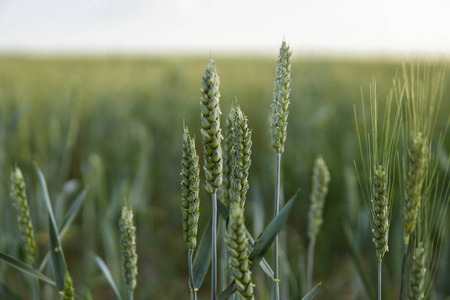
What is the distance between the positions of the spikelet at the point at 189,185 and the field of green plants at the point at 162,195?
0.29 m

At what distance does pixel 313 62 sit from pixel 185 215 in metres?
4.70

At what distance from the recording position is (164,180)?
2740 millimetres

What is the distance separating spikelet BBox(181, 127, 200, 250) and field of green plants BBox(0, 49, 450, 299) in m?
0.29

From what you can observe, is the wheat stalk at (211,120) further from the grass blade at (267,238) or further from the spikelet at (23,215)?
the spikelet at (23,215)

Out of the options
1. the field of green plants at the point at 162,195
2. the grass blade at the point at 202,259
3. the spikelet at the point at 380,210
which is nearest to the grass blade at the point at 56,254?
the field of green plants at the point at 162,195

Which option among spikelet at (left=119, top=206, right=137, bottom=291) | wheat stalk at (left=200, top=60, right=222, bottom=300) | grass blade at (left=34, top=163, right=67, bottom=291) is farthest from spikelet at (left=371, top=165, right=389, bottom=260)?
grass blade at (left=34, top=163, right=67, bottom=291)

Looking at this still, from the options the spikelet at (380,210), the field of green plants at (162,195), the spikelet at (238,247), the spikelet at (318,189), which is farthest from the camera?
the field of green plants at (162,195)

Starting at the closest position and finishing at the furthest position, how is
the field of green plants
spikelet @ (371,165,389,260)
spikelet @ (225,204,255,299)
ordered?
1. spikelet @ (225,204,255,299)
2. spikelet @ (371,165,389,260)
3. the field of green plants

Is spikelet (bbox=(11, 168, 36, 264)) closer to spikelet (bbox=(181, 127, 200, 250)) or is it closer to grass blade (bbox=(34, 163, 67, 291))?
grass blade (bbox=(34, 163, 67, 291))

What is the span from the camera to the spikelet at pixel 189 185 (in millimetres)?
533

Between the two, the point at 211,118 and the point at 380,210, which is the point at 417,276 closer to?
the point at 380,210

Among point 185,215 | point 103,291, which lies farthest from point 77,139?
point 185,215

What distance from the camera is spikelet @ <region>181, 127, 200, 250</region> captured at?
21.0 inches

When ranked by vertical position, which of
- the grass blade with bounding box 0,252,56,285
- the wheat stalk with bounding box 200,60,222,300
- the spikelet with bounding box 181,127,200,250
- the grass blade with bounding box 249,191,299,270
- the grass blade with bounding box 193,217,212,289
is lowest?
the grass blade with bounding box 0,252,56,285
